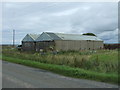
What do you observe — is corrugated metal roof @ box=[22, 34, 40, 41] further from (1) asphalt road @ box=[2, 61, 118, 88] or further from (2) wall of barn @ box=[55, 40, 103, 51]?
(1) asphalt road @ box=[2, 61, 118, 88]

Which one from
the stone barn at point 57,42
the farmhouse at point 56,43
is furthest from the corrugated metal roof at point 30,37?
the stone barn at point 57,42

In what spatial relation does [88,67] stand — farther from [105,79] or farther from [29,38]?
[29,38]

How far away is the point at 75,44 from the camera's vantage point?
41.7 m

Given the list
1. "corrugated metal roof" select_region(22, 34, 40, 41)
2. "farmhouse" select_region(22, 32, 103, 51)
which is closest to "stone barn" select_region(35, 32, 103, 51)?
"farmhouse" select_region(22, 32, 103, 51)

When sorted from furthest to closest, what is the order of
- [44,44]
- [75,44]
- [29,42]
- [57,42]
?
1. [29,42]
2. [75,44]
3. [44,44]
4. [57,42]

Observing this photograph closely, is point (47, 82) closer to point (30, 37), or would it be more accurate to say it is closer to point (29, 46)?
point (29, 46)

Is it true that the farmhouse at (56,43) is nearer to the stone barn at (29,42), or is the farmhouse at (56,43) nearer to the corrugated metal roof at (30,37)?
the stone barn at (29,42)

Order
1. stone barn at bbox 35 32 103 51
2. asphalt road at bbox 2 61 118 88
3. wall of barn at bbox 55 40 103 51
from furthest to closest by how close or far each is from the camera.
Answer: wall of barn at bbox 55 40 103 51, stone barn at bbox 35 32 103 51, asphalt road at bbox 2 61 118 88

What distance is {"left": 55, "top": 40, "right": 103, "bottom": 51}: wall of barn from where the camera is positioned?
1477 inches

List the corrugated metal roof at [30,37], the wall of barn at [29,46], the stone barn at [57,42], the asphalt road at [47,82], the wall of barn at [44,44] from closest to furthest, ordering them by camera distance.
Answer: the asphalt road at [47,82], the stone barn at [57,42], the wall of barn at [44,44], the wall of barn at [29,46], the corrugated metal roof at [30,37]

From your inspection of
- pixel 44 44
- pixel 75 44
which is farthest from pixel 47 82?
pixel 75 44

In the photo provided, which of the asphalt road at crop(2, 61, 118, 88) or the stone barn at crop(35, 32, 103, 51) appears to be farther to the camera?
the stone barn at crop(35, 32, 103, 51)

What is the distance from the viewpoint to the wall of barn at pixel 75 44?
37516 mm

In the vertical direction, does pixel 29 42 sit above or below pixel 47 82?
above
